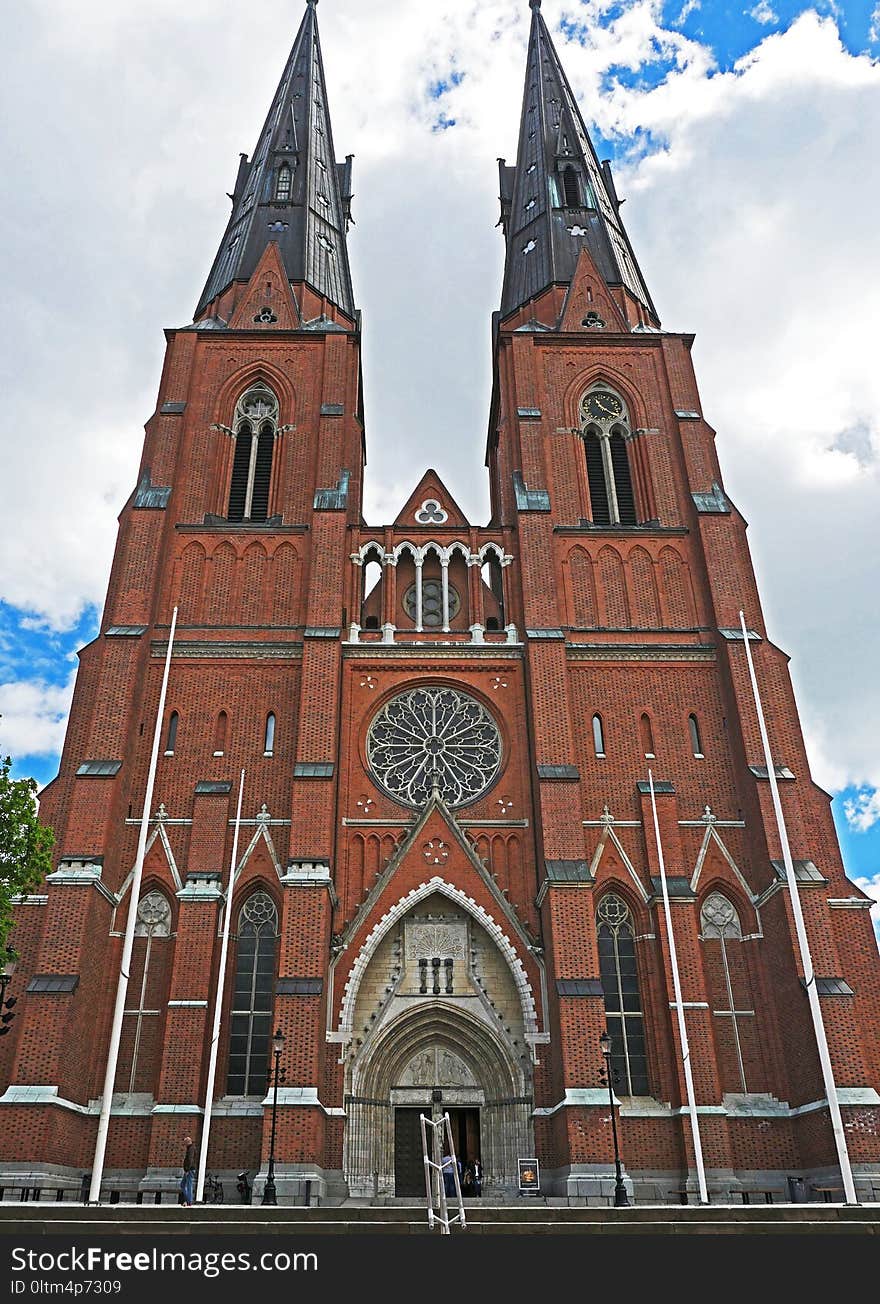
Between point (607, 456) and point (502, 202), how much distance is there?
18610 millimetres

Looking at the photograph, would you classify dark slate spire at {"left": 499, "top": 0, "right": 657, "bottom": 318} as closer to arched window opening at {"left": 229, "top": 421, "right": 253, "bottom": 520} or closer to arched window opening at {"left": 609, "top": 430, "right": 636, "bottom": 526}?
arched window opening at {"left": 609, "top": 430, "right": 636, "bottom": 526}

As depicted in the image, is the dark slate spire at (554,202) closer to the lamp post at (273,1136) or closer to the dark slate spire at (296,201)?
the dark slate spire at (296,201)

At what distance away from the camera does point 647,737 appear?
28.3 meters

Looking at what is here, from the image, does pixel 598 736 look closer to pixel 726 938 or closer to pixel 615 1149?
pixel 726 938

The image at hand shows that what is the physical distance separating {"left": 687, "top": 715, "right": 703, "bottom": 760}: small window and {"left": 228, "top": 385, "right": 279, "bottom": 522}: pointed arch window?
47.4 ft

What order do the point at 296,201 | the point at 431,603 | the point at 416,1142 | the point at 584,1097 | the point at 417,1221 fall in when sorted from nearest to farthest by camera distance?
1. the point at 417,1221
2. the point at 584,1097
3. the point at 416,1142
4. the point at 431,603
5. the point at 296,201

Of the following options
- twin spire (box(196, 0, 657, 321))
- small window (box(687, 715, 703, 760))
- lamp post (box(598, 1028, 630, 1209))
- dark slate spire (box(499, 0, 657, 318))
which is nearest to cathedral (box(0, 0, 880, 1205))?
small window (box(687, 715, 703, 760))

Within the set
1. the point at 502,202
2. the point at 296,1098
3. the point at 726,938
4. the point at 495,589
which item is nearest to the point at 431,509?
the point at 495,589

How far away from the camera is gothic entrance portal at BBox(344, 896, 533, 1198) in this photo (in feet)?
77.6

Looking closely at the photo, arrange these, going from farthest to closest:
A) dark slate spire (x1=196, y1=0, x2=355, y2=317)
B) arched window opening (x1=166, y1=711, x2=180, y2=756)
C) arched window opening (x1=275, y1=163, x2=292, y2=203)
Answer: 1. arched window opening (x1=275, y1=163, x2=292, y2=203)
2. dark slate spire (x1=196, y1=0, x2=355, y2=317)
3. arched window opening (x1=166, y1=711, x2=180, y2=756)

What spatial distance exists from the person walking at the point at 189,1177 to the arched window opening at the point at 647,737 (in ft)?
48.3

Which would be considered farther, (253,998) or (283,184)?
(283,184)

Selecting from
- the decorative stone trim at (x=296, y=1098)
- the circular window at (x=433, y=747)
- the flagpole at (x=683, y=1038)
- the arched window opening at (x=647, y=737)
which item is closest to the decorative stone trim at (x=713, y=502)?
the arched window opening at (x=647, y=737)

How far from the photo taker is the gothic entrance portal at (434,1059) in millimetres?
23656
